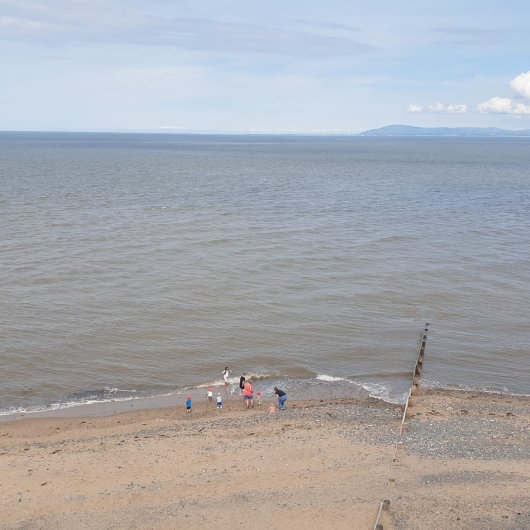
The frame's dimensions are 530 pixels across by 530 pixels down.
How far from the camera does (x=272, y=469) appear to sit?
61.9 feet

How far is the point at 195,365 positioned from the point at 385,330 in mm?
10069

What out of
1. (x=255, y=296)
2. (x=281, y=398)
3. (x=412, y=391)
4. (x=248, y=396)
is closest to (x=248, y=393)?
(x=248, y=396)

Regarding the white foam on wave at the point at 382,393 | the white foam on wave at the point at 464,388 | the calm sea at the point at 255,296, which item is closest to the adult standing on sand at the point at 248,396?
the calm sea at the point at 255,296

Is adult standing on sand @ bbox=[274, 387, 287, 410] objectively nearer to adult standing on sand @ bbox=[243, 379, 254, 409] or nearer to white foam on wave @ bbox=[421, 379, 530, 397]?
adult standing on sand @ bbox=[243, 379, 254, 409]

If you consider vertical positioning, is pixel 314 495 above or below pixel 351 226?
below

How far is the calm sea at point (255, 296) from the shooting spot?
91.9 ft

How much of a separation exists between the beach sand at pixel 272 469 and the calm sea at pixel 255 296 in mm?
3377

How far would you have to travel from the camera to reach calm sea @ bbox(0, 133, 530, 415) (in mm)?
28000

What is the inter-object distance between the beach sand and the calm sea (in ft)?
11.1

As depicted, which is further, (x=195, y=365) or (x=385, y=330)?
(x=385, y=330)

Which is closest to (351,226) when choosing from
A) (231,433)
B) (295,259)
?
(295,259)

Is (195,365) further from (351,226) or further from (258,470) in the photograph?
(351,226)

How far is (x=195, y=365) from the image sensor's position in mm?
28828

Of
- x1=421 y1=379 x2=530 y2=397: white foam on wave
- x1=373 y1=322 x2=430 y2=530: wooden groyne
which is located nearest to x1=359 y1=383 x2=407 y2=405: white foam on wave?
x1=373 y1=322 x2=430 y2=530: wooden groyne
